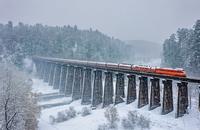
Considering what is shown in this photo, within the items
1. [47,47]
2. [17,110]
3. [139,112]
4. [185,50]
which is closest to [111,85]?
[139,112]

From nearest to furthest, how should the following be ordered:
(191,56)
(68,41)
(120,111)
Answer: (120,111)
(191,56)
(68,41)

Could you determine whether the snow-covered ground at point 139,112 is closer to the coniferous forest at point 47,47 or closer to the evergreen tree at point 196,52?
the evergreen tree at point 196,52

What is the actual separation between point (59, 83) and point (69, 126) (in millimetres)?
32960

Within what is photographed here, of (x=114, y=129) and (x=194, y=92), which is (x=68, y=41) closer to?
(x=194, y=92)

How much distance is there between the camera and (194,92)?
5238 centimetres

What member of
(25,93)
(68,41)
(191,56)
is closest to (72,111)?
(25,93)

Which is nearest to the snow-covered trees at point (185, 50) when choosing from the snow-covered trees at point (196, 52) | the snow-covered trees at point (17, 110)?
the snow-covered trees at point (196, 52)

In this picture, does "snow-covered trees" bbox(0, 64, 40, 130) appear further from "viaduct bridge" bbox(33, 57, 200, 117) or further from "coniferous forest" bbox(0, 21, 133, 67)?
"coniferous forest" bbox(0, 21, 133, 67)

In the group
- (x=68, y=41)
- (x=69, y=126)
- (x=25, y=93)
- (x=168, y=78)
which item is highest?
(x=68, y=41)

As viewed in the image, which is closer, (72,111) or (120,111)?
(120,111)

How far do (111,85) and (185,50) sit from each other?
34.5m

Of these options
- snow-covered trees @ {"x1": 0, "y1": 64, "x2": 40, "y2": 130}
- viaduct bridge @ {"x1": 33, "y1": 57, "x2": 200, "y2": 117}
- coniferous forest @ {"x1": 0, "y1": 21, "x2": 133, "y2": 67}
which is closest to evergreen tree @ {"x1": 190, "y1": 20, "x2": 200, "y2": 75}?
viaduct bridge @ {"x1": 33, "y1": 57, "x2": 200, "y2": 117}

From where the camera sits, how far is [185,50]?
69438 millimetres

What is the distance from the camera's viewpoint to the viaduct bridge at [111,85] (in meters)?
32.5
